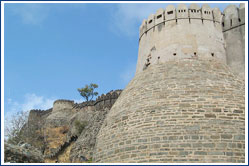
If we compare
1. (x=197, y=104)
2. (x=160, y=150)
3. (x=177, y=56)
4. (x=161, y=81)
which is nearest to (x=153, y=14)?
(x=177, y=56)

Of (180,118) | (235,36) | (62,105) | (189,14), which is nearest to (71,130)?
(62,105)

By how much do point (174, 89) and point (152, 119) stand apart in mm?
1380

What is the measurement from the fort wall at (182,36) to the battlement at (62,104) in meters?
26.1

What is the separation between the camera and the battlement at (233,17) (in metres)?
12.9

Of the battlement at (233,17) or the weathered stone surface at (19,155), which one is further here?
the battlement at (233,17)

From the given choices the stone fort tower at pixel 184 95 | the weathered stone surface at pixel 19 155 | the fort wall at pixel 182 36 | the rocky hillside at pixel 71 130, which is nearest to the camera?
the weathered stone surface at pixel 19 155

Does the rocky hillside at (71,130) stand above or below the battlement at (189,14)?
below

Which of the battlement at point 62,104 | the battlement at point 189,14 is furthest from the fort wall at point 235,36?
the battlement at point 62,104

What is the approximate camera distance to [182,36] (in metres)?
12.2

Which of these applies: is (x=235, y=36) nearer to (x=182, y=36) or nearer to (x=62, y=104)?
(x=182, y=36)

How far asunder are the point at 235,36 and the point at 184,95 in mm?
4389

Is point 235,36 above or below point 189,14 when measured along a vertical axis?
below

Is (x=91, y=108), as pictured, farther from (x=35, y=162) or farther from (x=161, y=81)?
(x=35, y=162)

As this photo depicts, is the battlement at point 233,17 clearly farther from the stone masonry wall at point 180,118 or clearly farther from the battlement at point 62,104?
the battlement at point 62,104
